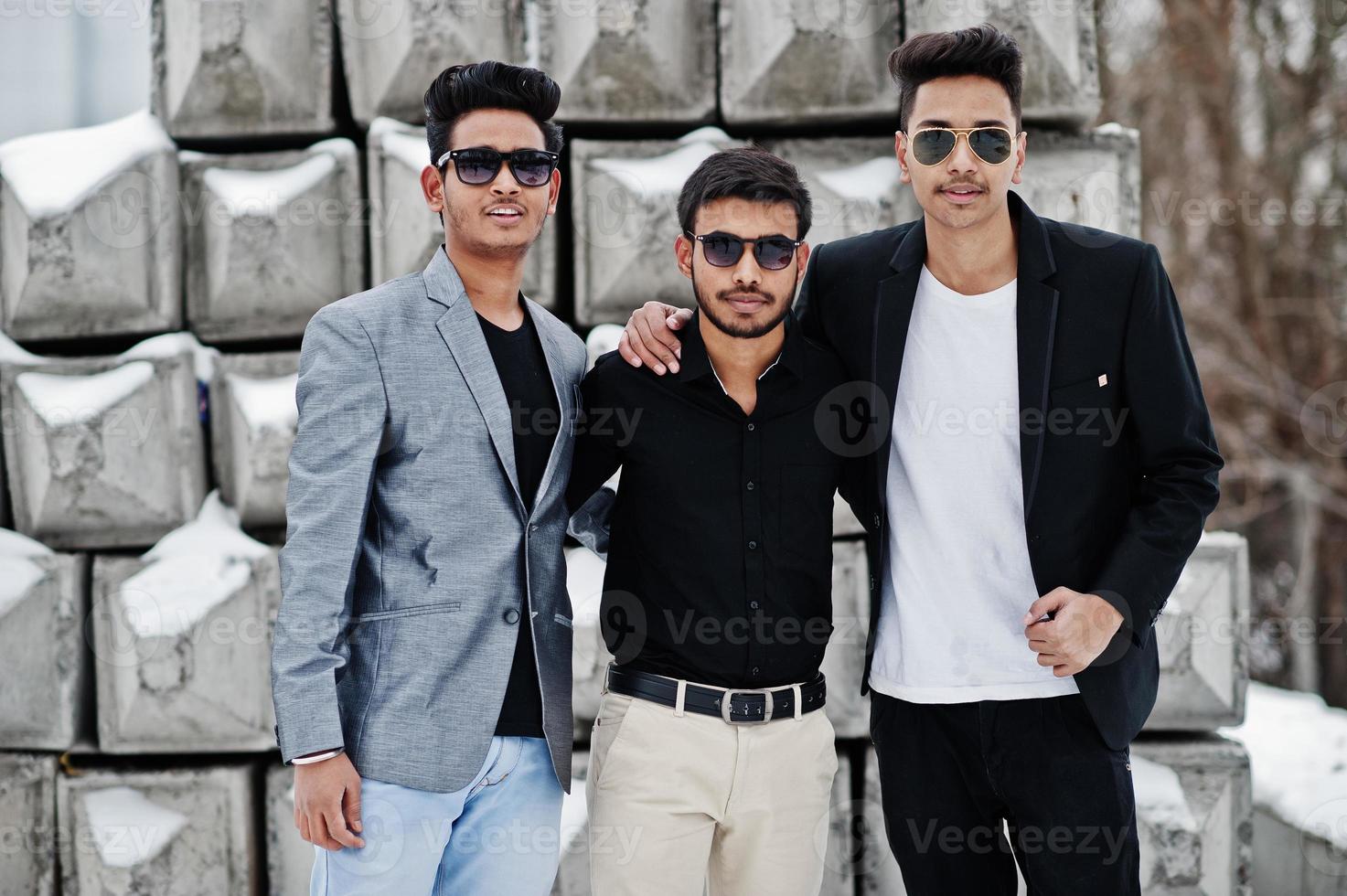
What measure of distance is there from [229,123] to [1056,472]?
2.83 m

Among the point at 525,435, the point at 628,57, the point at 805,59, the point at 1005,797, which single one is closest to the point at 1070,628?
the point at 1005,797

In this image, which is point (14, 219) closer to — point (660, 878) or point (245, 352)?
point (245, 352)

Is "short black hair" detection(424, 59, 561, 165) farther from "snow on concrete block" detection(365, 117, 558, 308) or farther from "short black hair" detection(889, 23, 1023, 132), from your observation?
"snow on concrete block" detection(365, 117, 558, 308)

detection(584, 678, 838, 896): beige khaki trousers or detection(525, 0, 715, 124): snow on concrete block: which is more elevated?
detection(525, 0, 715, 124): snow on concrete block

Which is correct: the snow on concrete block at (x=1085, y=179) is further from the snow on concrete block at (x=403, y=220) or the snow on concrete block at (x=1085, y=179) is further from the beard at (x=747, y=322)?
the beard at (x=747, y=322)

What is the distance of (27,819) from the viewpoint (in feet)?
11.8

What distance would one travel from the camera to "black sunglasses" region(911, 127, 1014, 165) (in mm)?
2289

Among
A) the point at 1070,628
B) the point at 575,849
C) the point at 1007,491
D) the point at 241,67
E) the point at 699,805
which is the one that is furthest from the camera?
the point at 241,67

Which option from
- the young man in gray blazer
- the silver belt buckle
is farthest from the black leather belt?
the young man in gray blazer

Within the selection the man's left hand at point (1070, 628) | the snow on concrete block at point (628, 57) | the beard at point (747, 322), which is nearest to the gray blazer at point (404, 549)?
the beard at point (747, 322)

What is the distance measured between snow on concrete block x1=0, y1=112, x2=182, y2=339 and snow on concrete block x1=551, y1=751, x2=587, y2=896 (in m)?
2.00

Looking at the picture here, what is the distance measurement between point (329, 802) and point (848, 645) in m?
1.94

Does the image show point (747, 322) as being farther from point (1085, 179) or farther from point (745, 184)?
point (1085, 179)

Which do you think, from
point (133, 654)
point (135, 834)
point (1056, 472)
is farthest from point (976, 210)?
point (135, 834)
